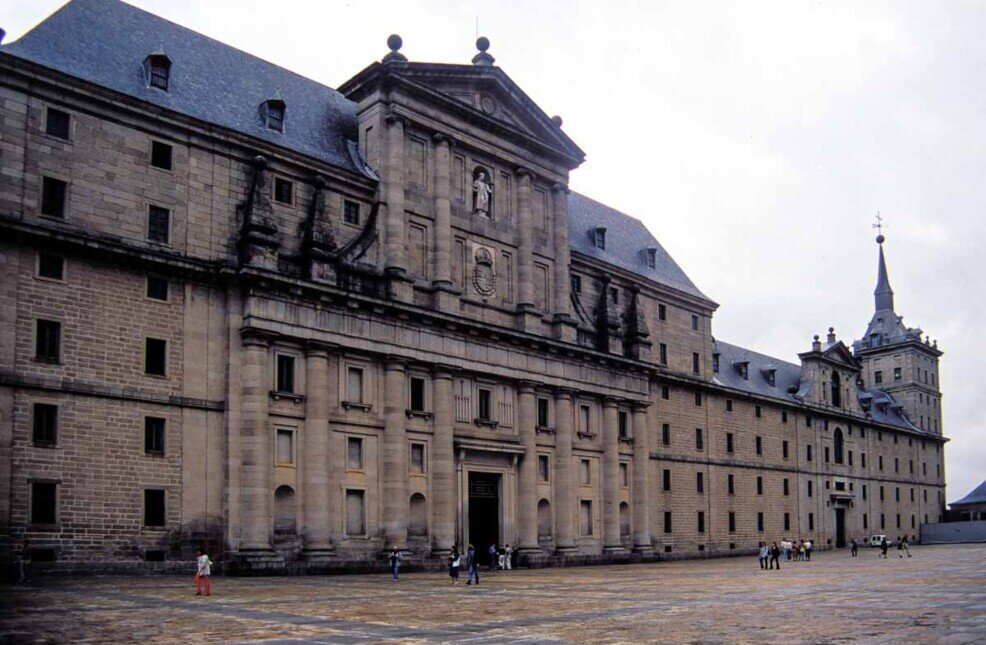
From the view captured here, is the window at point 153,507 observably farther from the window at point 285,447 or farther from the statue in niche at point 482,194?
the statue in niche at point 482,194

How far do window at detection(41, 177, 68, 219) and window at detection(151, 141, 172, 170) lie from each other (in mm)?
4318

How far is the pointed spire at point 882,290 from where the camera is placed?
432 ft

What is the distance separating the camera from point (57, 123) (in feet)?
135

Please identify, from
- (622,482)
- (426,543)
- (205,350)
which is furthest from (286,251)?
(622,482)

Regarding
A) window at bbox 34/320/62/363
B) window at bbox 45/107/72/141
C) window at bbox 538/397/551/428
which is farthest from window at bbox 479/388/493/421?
window at bbox 45/107/72/141

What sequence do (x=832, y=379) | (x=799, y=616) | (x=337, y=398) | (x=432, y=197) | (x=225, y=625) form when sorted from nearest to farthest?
1. (x=225, y=625)
2. (x=799, y=616)
3. (x=337, y=398)
4. (x=432, y=197)
5. (x=832, y=379)

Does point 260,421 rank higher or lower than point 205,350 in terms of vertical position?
lower

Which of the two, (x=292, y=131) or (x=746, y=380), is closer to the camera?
(x=292, y=131)

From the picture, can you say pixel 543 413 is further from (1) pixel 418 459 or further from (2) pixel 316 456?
(2) pixel 316 456

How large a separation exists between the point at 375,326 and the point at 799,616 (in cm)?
2922

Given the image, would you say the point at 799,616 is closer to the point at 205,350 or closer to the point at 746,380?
the point at 205,350

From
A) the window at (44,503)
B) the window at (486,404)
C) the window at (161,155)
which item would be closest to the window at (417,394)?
the window at (486,404)

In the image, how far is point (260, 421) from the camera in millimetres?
44656

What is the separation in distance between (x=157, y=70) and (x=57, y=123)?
653 cm
